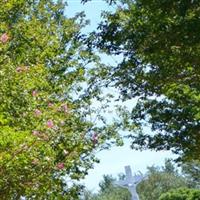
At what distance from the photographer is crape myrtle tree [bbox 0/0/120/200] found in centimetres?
833

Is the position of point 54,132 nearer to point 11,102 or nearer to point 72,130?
point 11,102

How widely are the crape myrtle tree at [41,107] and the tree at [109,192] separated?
3337 inches

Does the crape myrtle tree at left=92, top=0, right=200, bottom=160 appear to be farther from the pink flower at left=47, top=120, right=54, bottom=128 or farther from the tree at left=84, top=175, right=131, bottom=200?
the tree at left=84, top=175, right=131, bottom=200

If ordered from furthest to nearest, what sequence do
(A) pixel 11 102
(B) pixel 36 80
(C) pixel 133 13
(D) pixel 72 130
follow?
(D) pixel 72 130 → (B) pixel 36 80 → (A) pixel 11 102 → (C) pixel 133 13

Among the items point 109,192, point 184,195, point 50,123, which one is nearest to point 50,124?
point 50,123

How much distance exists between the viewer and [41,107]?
34.1 feet

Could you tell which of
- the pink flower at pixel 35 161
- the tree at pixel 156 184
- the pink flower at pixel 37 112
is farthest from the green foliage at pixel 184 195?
the tree at pixel 156 184

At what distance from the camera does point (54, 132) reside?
9.20 metres

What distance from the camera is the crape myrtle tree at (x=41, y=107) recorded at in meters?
8.33

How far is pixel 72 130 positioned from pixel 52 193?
6.85 feet

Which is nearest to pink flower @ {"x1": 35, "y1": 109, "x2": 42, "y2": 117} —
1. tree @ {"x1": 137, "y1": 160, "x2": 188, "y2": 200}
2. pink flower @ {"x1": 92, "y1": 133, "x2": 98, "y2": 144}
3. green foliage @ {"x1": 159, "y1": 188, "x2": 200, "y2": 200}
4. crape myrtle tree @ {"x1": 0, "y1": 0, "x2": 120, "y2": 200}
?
crape myrtle tree @ {"x1": 0, "y1": 0, "x2": 120, "y2": 200}

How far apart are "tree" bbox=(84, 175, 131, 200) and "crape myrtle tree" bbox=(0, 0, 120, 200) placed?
84.8 m

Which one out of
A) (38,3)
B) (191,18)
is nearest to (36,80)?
(191,18)

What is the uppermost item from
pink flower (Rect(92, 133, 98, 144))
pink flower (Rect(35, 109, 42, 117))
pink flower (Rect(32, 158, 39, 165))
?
pink flower (Rect(92, 133, 98, 144))
